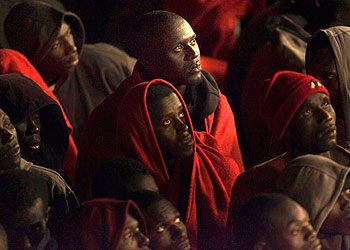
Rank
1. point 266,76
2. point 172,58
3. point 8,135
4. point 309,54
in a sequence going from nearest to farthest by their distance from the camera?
point 8,135, point 172,58, point 309,54, point 266,76

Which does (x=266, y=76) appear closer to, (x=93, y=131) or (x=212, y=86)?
(x=212, y=86)

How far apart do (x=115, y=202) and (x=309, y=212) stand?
19.8 inches

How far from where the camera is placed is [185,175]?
2.81 m

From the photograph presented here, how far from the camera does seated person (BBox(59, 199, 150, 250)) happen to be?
2.45 meters

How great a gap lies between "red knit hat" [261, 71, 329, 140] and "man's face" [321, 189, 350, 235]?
0.30 meters

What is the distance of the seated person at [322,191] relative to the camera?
8.48 feet

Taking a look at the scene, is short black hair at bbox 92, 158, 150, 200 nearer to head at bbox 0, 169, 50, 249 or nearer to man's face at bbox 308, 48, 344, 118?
head at bbox 0, 169, 50, 249

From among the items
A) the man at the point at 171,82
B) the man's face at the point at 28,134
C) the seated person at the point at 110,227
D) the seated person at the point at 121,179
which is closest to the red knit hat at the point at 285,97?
the man at the point at 171,82

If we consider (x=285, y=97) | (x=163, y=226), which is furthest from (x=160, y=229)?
(x=285, y=97)

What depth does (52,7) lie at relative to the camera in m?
3.47

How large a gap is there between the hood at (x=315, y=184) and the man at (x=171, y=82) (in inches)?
16.2

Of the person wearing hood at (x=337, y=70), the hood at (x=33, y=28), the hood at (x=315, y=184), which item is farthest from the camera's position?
the hood at (x=33, y=28)

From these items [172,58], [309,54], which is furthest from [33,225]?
[309,54]

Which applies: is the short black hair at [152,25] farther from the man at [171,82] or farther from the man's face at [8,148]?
the man's face at [8,148]
